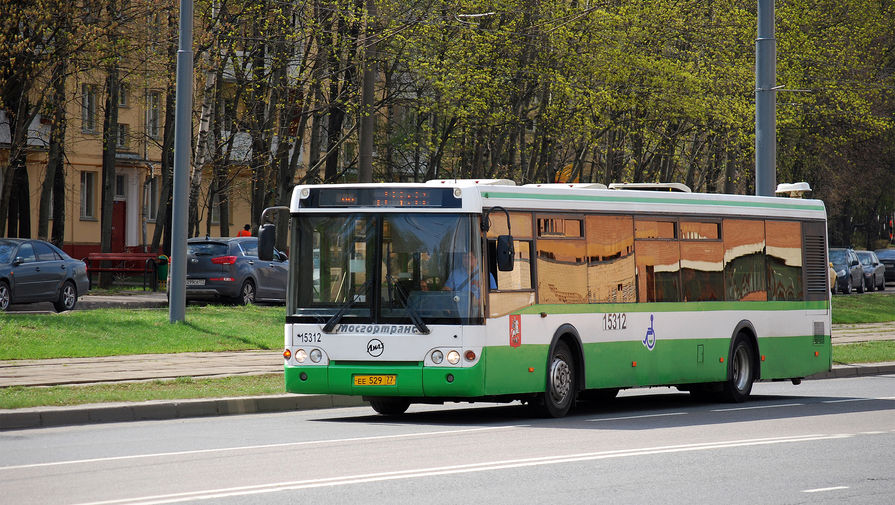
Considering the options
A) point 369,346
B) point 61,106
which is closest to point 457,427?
point 369,346

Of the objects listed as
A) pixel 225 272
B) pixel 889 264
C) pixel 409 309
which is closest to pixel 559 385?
pixel 409 309

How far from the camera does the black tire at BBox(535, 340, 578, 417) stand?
16.1 meters

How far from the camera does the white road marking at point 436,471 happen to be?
368 inches

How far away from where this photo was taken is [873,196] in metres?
70.9

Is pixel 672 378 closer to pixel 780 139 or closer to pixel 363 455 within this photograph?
pixel 363 455

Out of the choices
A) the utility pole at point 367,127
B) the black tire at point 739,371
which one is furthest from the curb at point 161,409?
the utility pole at point 367,127

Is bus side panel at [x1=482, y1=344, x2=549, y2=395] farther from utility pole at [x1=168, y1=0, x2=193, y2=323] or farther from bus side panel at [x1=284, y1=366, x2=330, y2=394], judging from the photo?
utility pole at [x1=168, y1=0, x2=193, y2=323]

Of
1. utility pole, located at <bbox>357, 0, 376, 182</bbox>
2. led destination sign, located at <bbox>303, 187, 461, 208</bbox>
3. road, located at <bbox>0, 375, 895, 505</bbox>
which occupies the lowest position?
road, located at <bbox>0, 375, 895, 505</bbox>

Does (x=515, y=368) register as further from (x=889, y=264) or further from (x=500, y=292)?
(x=889, y=264)

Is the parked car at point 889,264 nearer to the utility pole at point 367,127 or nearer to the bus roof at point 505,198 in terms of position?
the utility pole at point 367,127

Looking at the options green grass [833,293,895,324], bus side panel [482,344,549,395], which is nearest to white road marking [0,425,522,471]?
bus side panel [482,344,549,395]

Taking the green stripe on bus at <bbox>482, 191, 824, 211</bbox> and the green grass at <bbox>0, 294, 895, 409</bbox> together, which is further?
the green grass at <bbox>0, 294, 895, 409</bbox>

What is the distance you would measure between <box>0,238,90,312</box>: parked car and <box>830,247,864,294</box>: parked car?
99.5ft

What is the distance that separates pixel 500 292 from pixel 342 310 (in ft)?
5.39
